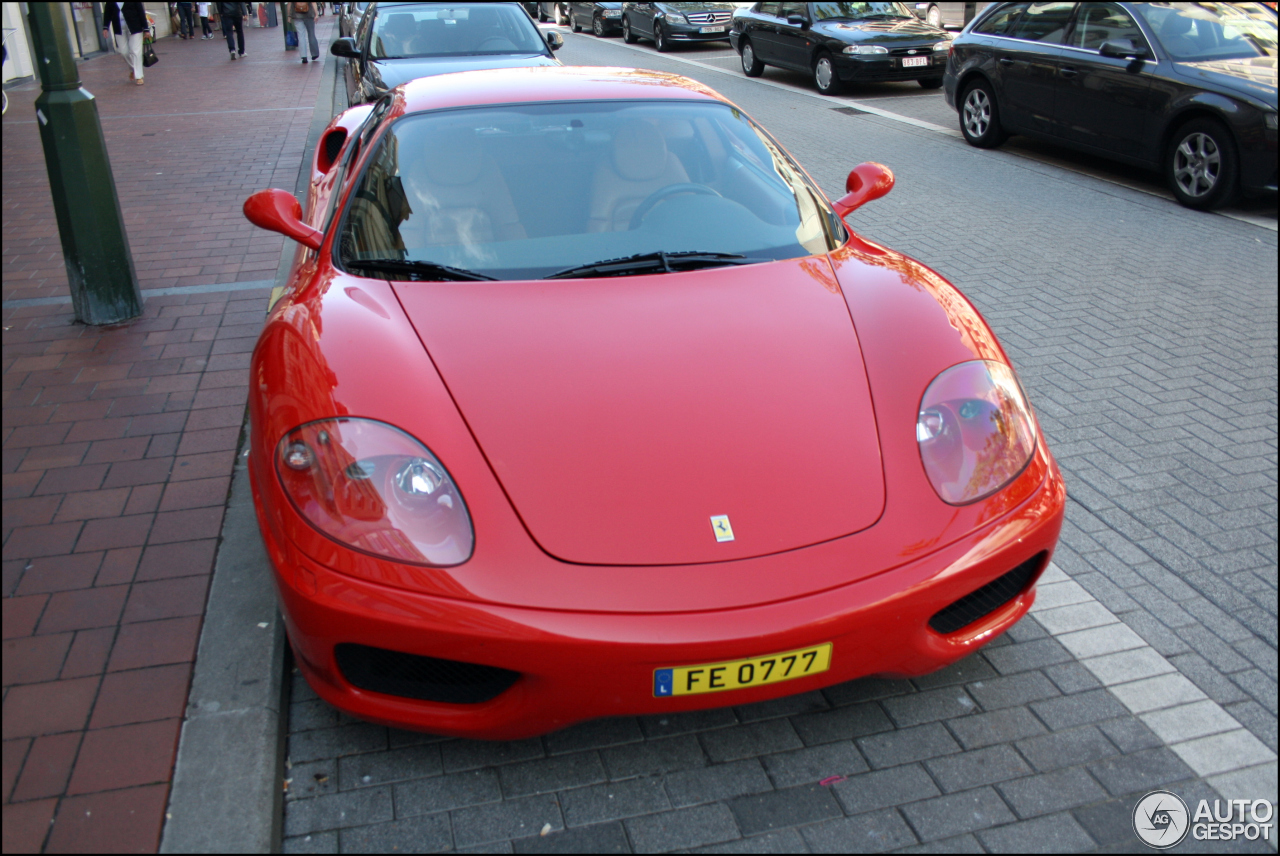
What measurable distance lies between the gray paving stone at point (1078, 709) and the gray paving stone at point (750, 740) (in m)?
0.65

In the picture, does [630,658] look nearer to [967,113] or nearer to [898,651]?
[898,651]

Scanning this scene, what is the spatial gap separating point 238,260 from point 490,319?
423 cm

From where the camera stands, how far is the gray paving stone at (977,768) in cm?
226

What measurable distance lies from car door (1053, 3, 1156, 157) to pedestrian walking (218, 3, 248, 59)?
1547 cm

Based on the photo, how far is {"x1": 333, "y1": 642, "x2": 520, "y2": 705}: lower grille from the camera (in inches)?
85.0

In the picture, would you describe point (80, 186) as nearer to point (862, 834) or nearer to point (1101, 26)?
point (862, 834)

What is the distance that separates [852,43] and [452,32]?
20.3 ft

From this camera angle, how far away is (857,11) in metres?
13.6

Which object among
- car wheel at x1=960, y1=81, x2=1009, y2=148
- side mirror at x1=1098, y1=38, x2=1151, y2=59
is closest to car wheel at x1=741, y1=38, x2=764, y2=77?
car wheel at x1=960, y1=81, x2=1009, y2=148

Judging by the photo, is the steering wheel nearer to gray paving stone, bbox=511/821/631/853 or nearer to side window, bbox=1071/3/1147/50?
gray paving stone, bbox=511/821/631/853

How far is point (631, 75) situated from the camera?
394 centimetres

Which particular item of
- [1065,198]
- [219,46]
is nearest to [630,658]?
[1065,198]

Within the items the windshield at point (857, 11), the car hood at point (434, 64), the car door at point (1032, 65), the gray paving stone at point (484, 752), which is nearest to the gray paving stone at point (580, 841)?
the gray paving stone at point (484, 752)

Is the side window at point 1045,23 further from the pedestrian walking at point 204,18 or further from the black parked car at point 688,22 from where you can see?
the pedestrian walking at point 204,18
